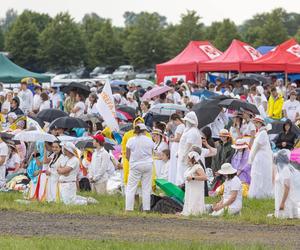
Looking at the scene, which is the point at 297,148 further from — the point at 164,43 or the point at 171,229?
the point at 164,43

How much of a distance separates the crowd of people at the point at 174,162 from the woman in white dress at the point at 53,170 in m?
0.02

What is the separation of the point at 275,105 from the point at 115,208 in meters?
11.4

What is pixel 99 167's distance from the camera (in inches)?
830

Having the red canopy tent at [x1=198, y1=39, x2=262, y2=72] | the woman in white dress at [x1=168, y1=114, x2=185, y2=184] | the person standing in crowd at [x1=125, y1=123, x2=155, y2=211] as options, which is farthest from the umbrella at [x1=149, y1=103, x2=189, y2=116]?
the red canopy tent at [x1=198, y1=39, x2=262, y2=72]

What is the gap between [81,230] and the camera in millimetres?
15023

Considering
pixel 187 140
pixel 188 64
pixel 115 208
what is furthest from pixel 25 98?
pixel 115 208

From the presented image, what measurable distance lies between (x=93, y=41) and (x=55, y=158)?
73.6 metres

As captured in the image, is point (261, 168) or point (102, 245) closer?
point (102, 245)

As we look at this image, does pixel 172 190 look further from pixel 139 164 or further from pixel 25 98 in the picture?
pixel 25 98

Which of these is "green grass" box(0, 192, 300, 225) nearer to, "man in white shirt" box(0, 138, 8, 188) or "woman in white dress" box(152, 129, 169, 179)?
"woman in white dress" box(152, 129, 169, 179)

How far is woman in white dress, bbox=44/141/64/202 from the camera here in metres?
19.7

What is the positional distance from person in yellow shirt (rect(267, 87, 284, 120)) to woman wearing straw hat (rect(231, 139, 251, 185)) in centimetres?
737

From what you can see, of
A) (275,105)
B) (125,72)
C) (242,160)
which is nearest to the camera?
(242,160)

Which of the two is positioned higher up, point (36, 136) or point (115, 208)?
point (36, 136)
